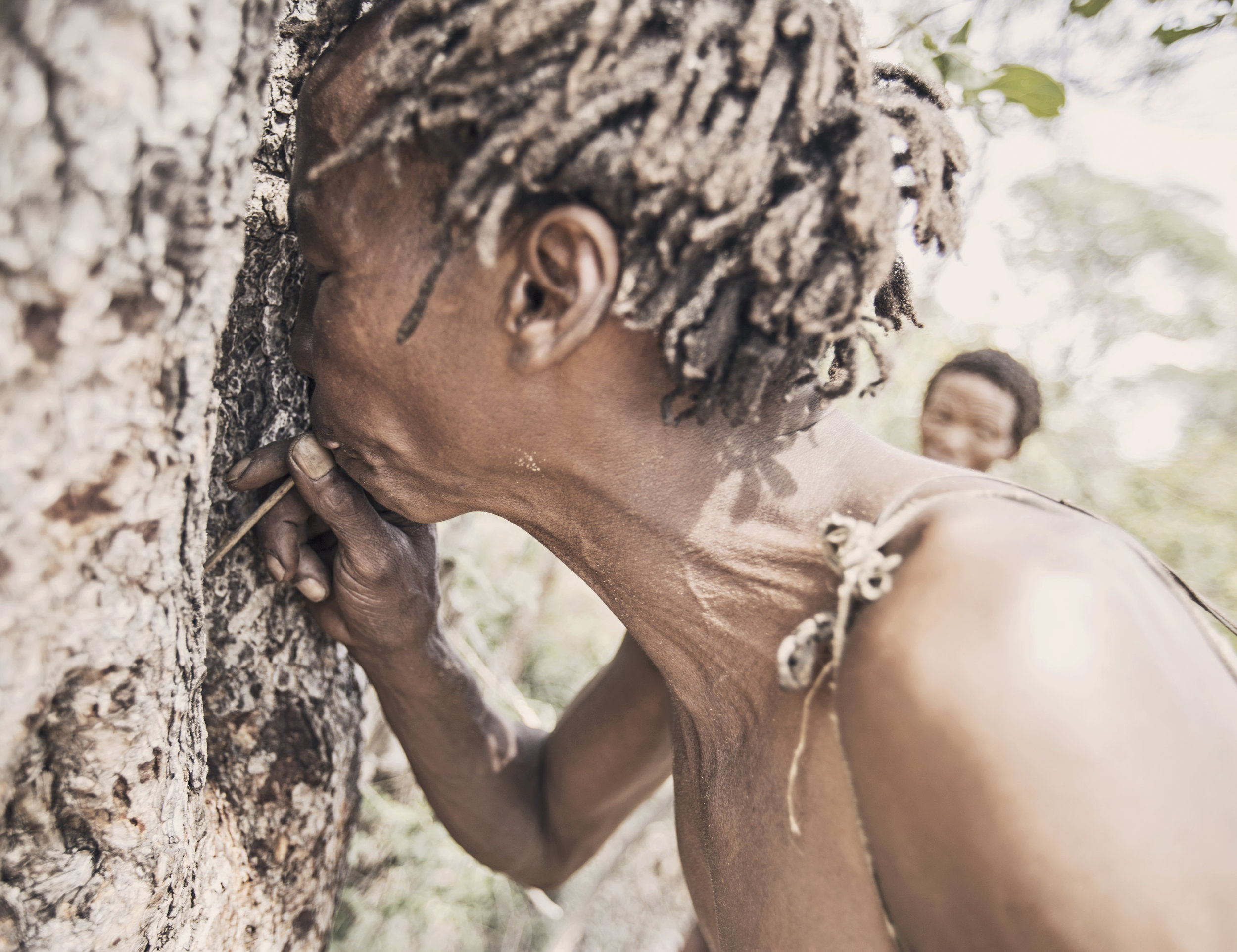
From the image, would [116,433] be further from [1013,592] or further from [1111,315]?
[1111,315]

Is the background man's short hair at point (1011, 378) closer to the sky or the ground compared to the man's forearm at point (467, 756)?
closer to the sky

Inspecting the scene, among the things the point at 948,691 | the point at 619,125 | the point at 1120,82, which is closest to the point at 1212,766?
the point at 948,691

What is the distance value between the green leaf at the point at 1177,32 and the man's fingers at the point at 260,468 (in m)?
2.42

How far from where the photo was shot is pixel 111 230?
85 centimetres

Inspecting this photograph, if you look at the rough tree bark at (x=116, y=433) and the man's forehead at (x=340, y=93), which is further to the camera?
the man's forehead at (x=340, y=93)

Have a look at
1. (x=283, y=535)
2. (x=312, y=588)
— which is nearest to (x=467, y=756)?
(x=312, y=588)

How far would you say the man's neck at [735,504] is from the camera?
1.38 meters

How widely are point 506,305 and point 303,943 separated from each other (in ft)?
5.14

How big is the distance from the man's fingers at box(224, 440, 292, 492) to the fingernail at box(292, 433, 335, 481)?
0.09 ft

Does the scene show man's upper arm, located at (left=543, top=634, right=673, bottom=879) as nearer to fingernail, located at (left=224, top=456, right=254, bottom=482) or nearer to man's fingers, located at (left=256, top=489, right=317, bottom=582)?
man's fingers, located at (left=256, top=489, right=317, bottom=582)

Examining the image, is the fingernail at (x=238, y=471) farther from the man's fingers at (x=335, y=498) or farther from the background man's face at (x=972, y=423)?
the background man's face at (x=972, y=423)

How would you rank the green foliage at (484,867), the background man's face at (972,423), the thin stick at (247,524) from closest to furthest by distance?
1. the thin stick at (247,524)
2. the green foliage at (484,867)
3. the background man's face at (972,423)

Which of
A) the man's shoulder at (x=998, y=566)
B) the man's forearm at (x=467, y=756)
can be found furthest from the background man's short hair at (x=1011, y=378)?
the man's shoulder at (x=998, y=566)

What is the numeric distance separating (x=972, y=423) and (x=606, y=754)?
420 centimetres
